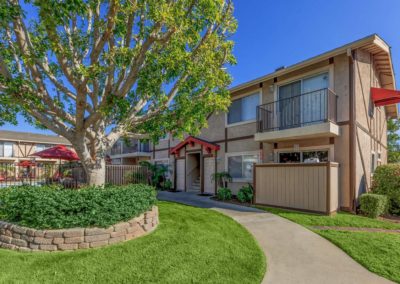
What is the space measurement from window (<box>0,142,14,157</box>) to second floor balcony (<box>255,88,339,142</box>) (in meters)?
33.5

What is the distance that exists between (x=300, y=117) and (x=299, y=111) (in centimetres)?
27

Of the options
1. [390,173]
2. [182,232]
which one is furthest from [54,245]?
[390,173]

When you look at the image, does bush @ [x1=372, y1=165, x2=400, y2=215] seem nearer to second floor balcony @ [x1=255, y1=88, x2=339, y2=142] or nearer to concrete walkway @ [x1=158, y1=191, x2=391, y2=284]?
second floor balcony @ [x1=255, y1=88, x2=339, y2=142]

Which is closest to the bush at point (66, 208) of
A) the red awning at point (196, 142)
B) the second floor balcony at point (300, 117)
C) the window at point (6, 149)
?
the second floor balcony at point (300, 117)

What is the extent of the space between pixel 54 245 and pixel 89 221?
803 mm

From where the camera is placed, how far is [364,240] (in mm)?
5891

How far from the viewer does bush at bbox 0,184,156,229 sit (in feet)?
17.2

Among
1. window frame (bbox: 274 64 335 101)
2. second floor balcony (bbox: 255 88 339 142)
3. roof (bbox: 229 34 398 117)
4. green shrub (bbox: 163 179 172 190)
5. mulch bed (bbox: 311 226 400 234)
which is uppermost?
roof (bbox: 229 34 398 117)

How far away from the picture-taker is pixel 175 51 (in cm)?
652

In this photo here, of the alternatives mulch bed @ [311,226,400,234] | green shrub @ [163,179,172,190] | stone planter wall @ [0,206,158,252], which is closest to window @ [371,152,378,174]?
mulch bed @ [311,226,400,234]

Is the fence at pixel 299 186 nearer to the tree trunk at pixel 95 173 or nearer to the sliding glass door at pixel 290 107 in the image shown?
the sliding glass door at pixel 290 107

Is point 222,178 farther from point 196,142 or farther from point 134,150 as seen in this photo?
point 134,150

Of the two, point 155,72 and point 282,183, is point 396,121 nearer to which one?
point 282,183

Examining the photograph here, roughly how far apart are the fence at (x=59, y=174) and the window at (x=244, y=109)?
5.86 m
